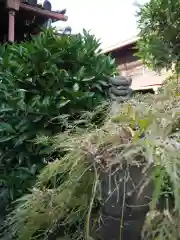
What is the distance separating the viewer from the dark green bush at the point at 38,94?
2.19m

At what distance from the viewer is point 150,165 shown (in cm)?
94

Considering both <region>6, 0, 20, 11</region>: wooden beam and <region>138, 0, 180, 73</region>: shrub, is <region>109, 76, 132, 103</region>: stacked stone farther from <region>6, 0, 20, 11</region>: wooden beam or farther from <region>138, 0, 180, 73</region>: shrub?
<region>6, 0, 20, 11</region>: wooden beam

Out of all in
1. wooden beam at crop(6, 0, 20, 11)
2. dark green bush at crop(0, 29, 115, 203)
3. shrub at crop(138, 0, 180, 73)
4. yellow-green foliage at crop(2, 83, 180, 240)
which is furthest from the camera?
wooden beam at crop(6, 0, 20, 11)

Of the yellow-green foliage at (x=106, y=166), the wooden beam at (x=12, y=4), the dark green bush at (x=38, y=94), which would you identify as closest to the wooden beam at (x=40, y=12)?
the wooden beam at (x=12, y=4)

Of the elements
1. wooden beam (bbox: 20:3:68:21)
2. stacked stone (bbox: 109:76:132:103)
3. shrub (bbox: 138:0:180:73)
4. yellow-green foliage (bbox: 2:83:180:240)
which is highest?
wooden beam (bbox: 20:3:68:21)

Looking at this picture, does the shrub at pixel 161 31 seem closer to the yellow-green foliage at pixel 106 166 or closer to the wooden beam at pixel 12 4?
the yellow-green foliage at pixel 106 166

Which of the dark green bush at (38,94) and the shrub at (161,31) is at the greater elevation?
the shrub at (161,31)

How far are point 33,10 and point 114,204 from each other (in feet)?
18.7

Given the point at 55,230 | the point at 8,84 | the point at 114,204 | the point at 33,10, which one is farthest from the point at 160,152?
the point at 33,10

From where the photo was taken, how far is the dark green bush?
7.20 feet

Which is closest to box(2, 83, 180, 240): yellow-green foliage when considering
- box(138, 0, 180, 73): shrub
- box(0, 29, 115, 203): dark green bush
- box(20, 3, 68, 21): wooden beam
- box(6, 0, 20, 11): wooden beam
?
box(0, 29, 115, 203): dark green bush

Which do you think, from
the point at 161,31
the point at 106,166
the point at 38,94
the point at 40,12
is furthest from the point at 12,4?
the point at 106,166

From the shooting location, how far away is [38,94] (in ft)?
7.63

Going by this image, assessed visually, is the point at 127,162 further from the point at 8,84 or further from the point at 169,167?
the point at 8,84
